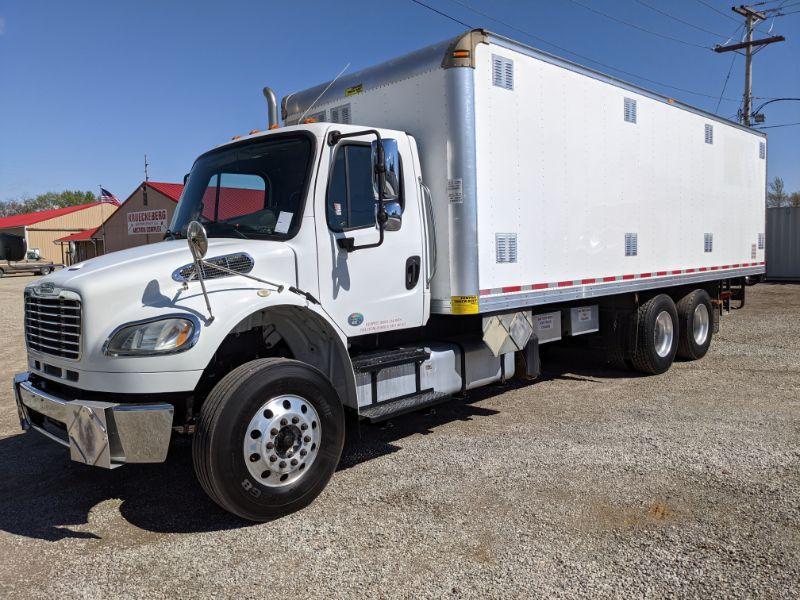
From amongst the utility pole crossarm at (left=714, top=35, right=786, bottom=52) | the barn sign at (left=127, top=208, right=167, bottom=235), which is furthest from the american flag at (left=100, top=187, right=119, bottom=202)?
the utility pole crossarm at (left=714, top=35, right=786, bottom=52)

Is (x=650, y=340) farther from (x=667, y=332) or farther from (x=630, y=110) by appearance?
(x=630, y=110)

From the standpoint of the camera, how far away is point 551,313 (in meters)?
7.20

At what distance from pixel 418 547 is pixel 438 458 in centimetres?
160

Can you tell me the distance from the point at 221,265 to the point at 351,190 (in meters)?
1.21

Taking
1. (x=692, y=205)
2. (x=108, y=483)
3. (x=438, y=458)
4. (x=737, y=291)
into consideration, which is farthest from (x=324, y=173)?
(x=737, y=291)

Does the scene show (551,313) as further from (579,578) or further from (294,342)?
(579,578)

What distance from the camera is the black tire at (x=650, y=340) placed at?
8.32 metres

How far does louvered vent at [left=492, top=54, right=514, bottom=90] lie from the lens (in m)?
5.74

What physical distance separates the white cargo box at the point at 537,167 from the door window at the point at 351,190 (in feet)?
2.53

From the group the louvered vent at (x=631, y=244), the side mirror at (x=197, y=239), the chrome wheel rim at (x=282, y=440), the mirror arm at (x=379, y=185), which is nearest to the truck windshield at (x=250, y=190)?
the mirror arm at (x=379, y=185)

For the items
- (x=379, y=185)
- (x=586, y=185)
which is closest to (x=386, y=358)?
(x=379, y=185)

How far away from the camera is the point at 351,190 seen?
495cm

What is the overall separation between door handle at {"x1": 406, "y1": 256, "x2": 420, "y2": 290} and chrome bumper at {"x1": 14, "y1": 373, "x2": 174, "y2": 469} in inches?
89.8

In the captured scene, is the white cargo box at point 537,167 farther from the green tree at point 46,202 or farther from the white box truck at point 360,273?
the green tree at point 46,202
